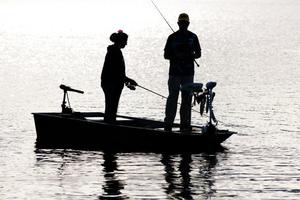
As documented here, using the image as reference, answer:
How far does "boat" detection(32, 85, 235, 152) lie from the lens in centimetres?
2161

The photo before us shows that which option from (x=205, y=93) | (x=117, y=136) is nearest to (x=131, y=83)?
(x=117, y=136)

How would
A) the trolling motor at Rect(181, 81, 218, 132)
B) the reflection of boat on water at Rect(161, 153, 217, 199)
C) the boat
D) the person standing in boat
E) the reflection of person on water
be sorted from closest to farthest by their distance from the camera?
1. the reflection of person on water
2. the reflection of boat on water at Rect(161, 153, 217, 199)
3. the boat
4. the trolling motor at Rect(181, 81, 218, 132)
5. the person standing in boat

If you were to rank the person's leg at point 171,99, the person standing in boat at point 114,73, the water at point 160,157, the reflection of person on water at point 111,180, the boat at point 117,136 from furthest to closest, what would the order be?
the person's leg at point 171,99, the person standing in boat at point 114,73, the boat at point 117,136, the water at point 160,157, the reflection of person on water at point 111,180

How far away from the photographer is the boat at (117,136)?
21609mm

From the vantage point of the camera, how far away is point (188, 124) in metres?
22.5

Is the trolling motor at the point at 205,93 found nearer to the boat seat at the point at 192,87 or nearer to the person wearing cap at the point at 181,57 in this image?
the boat seat at the point at 192,87

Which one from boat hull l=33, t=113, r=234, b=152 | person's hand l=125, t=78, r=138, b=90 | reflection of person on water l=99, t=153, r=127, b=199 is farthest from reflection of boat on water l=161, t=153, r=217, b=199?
person's hand l=125, t=78, r=138, b=90

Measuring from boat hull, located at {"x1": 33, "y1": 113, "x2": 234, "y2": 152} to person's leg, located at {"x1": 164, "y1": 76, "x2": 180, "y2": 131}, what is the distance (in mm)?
277

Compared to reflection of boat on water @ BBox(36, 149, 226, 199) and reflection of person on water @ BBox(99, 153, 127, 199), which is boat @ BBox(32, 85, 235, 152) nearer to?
reflection of boat on water @ BBox(36, 149, 226, 199)

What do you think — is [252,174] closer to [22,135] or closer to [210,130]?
[210,130]

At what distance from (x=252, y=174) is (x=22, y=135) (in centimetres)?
673

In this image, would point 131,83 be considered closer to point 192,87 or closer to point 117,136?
point 117,136

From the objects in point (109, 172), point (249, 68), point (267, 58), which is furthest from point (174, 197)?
point (267, 58)

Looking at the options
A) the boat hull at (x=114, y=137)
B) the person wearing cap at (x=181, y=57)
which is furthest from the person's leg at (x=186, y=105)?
the boat hull at (x=114, y=137)
